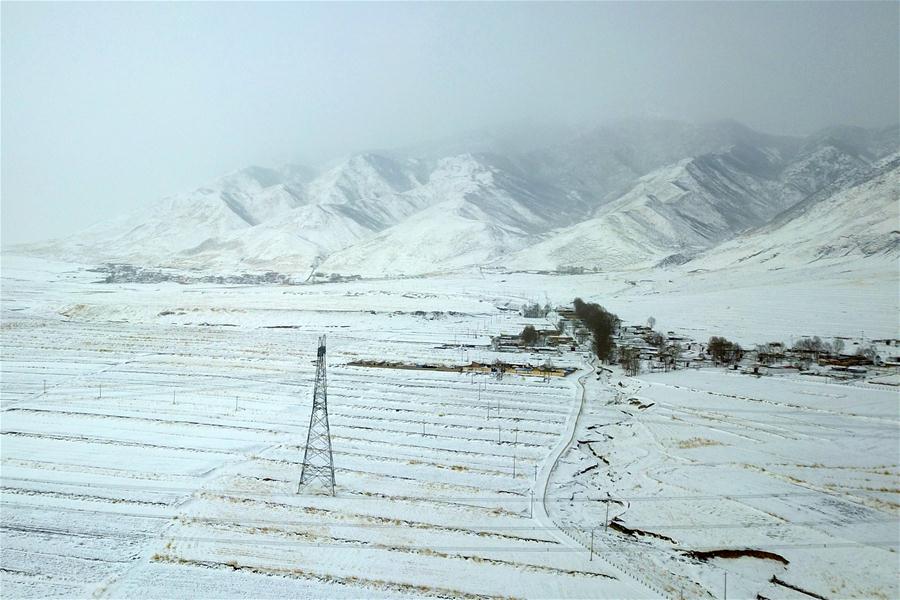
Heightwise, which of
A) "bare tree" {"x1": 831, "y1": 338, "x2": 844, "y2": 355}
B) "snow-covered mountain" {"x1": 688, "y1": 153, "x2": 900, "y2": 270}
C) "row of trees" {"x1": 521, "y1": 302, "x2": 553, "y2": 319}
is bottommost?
"bare tree" {"x1": 831, "y1": 338, "x2": 844, "y2": 355}

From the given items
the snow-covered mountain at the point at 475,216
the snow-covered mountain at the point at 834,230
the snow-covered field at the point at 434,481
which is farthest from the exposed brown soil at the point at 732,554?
the snow-covered mountain at the point at 475,216

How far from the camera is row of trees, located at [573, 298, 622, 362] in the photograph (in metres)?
33.3

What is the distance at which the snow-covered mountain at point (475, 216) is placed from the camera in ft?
350

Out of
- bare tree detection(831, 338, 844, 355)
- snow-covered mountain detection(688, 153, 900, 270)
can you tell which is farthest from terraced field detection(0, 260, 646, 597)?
snow-covered mountain detection(688, 153, 900, 270)

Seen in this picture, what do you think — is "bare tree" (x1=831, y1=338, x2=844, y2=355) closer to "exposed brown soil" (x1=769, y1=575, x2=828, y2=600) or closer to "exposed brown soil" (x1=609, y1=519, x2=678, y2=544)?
"exposed brown soil" (x1=609, y1=519, x2=678, y2=544)

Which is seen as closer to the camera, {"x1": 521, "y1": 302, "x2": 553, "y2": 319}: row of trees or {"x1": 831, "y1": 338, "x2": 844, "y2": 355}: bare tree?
{"x1": 831, "y1": 338, "x2": 844, "y2": 355}: bare tree

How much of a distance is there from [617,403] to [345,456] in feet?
38.1

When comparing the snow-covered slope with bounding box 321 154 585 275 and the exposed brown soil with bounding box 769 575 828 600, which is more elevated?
the snow-covered slope with bounding box 321 154 585 275

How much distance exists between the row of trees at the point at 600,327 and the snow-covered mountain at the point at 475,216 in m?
45.8

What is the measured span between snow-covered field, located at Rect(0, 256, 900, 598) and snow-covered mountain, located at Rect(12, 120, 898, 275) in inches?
2826

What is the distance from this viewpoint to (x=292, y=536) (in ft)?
39.7

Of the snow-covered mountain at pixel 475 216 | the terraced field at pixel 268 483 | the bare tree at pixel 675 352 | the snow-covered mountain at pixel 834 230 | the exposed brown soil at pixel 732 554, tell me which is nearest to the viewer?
the terraced field at pixel 268 483

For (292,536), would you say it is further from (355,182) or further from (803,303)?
(355,182)

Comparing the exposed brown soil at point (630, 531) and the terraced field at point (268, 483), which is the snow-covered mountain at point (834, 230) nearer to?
the terraced field at point (268, 483)
